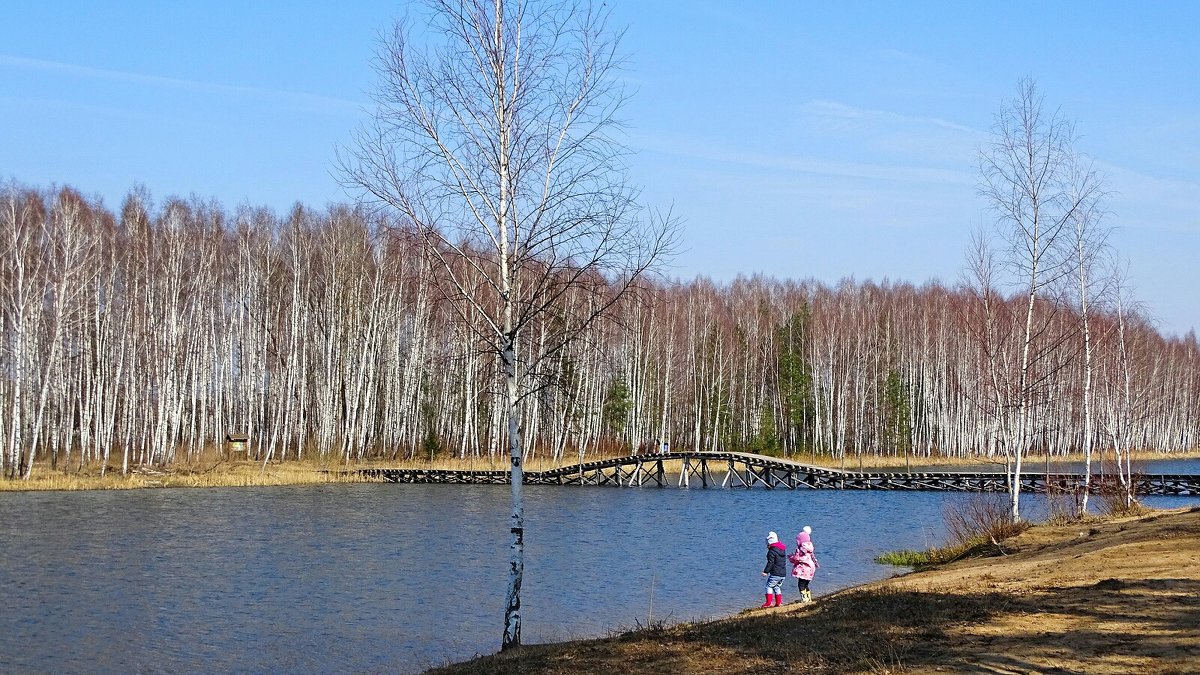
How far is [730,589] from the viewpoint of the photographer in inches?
808

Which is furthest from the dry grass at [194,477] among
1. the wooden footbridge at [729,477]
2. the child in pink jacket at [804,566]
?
the child in pink jacket at [804,566]

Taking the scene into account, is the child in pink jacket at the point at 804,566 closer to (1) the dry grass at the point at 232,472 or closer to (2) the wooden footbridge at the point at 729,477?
(2) the wooden footbridge at the point at 729,477

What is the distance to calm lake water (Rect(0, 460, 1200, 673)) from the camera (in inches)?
620

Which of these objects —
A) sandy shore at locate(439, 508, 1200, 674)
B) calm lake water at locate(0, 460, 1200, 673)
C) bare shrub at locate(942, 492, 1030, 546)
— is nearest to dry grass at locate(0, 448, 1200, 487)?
calm lake water at locate(0, 460, 1200, 673)

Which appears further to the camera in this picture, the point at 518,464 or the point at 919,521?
the point at 919,521

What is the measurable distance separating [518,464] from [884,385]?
5854 cm

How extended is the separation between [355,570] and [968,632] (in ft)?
53.3

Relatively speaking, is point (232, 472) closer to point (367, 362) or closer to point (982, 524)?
point (367, 362)

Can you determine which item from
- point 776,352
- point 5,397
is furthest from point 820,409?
point 5,397

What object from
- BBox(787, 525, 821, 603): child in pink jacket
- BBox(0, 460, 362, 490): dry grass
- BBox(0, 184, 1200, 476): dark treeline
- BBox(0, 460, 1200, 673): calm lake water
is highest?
BBox(0, 184, 1200, 476): dark treeline

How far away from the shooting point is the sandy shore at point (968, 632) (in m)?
8.60

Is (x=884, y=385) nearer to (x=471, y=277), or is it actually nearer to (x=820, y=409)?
(x=820, y=409)

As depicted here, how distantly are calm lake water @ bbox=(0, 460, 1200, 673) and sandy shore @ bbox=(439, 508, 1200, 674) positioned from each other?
4584mm

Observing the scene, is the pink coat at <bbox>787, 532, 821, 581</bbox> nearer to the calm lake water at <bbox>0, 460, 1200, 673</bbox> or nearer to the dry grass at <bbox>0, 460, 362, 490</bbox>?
the calm lake water at <bbox>0, 460, 1200, 673</bbox>
